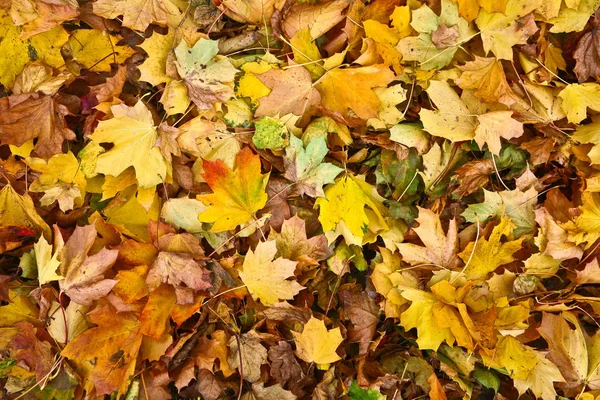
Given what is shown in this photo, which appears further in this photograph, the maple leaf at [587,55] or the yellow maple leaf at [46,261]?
the maple leaf at [587,55]

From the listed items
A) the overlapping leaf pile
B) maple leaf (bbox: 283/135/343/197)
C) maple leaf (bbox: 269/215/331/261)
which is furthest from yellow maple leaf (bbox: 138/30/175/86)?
maple leaf (bbox: 269/215/331/261)

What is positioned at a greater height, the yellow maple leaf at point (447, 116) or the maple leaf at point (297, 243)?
the yellow maple leaf at point (447, 116)

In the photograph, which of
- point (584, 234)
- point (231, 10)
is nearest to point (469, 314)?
point (584, 234)

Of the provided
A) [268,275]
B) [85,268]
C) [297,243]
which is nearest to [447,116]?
[297,243]

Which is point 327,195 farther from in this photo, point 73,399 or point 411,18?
point 73,399

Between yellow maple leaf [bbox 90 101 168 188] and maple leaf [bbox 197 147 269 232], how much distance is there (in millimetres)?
135

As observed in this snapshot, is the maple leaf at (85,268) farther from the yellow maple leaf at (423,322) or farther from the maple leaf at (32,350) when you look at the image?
the yellow maple leaf at (423,322)

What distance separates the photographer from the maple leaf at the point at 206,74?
1.34 metres

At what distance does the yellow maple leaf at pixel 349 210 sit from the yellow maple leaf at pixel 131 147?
→ 438 mm

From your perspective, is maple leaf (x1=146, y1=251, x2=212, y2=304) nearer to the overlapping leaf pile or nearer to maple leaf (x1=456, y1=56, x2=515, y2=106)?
the overlapping leaf pile

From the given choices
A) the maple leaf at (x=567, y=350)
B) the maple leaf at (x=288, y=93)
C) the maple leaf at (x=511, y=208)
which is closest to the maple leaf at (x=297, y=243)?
the maple leaf at (x=288, y=93)

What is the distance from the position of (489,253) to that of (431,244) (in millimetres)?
154

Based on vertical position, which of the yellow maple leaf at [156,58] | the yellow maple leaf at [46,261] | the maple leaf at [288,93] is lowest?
the yellow maple leaf at [46,261]

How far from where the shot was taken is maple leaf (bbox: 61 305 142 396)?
1313mm
